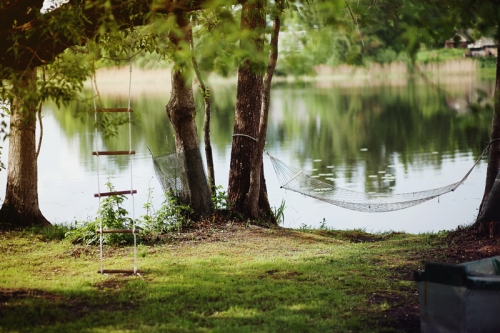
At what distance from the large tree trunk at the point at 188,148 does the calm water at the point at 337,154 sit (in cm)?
62

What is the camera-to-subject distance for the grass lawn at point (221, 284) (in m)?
3.99

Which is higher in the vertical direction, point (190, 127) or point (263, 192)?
point (190, 127)

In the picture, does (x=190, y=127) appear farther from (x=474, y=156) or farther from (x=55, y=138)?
(x=55, y=138)

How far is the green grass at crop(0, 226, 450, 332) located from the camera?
3994 millimetres

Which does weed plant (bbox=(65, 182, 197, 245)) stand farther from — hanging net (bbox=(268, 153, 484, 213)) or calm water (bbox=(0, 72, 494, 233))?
hanging net (bbox=(268, 153, 484, 213))

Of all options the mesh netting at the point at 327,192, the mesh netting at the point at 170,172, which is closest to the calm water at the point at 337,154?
the mesh netting at the point at 170,172

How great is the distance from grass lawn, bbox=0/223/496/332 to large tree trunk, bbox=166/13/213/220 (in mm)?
365

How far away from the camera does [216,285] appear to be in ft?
16.0

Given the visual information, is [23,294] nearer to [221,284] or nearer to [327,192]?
[221,284]

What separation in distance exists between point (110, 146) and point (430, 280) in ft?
47.8

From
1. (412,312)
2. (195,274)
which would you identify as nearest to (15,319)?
(195,274)

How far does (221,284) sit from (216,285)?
0.04 meters

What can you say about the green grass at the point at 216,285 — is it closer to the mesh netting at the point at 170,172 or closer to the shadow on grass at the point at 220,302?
the shadow on grass at the point at 220,302

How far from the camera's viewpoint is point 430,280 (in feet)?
11.5
